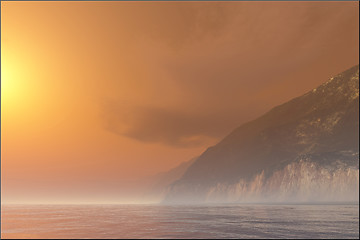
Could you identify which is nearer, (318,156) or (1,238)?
(1,238)

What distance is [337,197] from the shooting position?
158m

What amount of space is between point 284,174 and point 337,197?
128ft

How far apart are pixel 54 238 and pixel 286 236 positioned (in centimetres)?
2240

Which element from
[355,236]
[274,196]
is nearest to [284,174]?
[274,196]

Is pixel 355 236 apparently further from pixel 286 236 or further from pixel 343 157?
Result: pixel 343 157

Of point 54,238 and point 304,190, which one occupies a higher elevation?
point 54,238

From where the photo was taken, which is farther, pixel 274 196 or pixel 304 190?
pixel 274 196

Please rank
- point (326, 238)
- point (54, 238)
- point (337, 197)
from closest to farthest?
point (326, 238) < point (54, 238) < point (337, 197)

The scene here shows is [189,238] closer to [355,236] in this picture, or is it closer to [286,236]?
[286,236]

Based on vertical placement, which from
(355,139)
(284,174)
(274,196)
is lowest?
Answer: (274,196)

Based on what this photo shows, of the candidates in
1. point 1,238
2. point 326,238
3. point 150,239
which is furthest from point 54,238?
point 326,238

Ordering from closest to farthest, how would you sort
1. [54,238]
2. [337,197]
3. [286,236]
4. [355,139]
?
[286,236] → [54,238] → [337,197] → [355,139]

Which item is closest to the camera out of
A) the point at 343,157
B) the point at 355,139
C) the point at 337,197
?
the point at 337,197

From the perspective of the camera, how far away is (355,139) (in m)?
188
